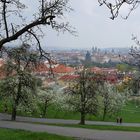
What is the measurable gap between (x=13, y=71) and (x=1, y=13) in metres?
37.3

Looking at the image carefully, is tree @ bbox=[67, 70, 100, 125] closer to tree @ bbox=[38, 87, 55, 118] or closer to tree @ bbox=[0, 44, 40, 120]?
tree @ bbox=[0, 44, 40, 120]

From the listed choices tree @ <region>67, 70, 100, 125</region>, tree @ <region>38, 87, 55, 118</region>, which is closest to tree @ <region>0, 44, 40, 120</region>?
tree @ <region>67, 70, 100, 125</region>

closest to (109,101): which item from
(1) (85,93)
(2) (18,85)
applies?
(1) (85,93)

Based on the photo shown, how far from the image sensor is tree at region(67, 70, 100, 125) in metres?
50.8

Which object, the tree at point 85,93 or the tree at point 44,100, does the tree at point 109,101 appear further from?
the tree at point 44,100

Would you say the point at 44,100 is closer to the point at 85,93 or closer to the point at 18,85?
the point at 85,93

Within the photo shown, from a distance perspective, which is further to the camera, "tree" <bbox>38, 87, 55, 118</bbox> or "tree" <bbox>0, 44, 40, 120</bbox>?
"tree" <bbox>38, 87, 55, 118</bbox>

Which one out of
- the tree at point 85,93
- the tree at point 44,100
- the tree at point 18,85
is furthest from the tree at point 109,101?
the tree at point 18,85

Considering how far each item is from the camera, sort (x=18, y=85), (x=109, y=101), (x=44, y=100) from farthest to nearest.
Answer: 1. (x=44, y=100)
2. (x=109, y=101)
3. (x=18, y=85)

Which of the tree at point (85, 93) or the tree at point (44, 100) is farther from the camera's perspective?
the tree at point (44, 100)

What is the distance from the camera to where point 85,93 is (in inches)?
2045

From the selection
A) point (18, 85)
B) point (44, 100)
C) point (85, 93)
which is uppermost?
point (18, 85)

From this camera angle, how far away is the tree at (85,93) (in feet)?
167

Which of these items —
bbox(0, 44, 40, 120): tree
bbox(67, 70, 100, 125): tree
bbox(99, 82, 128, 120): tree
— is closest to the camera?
bbox(0, 44, 40, 120): tree
